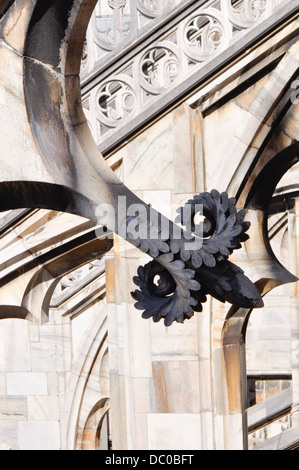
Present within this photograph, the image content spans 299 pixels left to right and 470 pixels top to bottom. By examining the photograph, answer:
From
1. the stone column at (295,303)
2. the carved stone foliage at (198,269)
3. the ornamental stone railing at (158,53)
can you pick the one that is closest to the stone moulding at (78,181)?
the carved stone foliage at (198,269)

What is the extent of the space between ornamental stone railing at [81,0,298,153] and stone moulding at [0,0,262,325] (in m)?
3.04

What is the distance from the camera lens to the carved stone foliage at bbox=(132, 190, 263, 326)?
1.91 metres

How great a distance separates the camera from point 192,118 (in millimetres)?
5137

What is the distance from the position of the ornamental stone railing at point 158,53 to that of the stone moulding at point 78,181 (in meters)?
3.04

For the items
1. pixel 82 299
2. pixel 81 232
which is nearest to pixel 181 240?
pixel 81 232

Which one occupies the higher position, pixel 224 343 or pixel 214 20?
pixel 214 20

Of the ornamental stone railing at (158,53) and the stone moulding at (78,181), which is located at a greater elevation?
the ornamental stone railing at (158,53)

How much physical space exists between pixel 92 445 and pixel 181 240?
9133 millimetres

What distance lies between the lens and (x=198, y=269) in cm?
192

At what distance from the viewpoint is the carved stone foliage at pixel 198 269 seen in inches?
75.2

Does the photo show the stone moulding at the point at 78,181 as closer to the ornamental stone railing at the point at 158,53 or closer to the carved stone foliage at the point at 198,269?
the carved stone foliage at the point at 198,269
